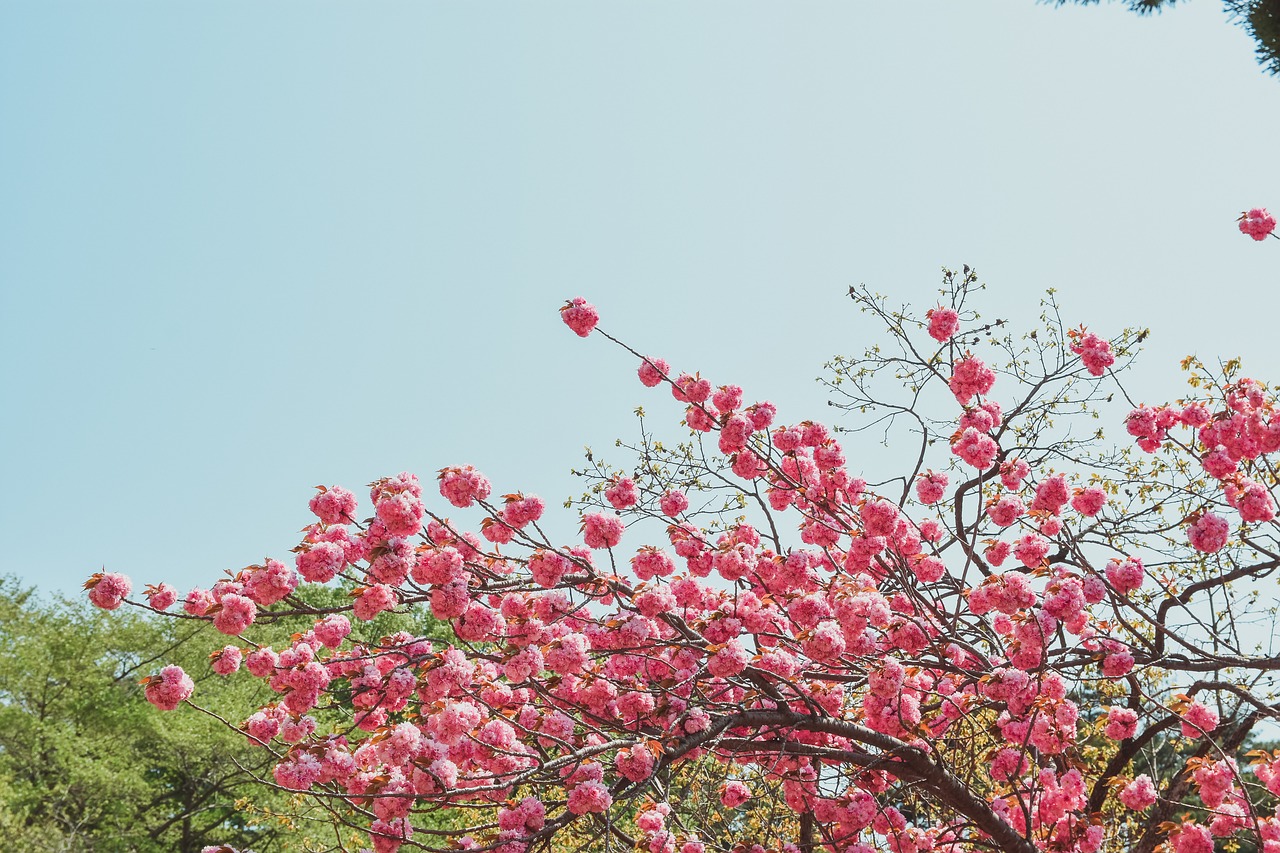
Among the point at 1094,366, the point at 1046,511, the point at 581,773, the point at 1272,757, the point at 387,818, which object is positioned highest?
the point at 1094,366

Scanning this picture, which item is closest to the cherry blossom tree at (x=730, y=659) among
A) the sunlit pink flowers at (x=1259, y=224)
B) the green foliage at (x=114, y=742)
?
Answer: the sunlit pink flowers at (x=1259, y=224)

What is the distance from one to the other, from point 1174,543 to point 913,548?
3188 mm

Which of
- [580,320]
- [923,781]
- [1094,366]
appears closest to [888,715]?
[923,781]

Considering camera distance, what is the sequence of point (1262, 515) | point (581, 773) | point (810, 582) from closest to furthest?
point (581, 773), point (1262, 515), point (810, 582)

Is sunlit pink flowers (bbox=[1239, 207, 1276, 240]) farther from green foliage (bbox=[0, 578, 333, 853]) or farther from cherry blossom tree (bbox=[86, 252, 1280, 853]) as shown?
green foliage (bbox=[0, 578, 333, 853])

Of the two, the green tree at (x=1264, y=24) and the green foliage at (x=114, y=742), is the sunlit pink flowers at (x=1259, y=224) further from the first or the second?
the green foliage at (x=114, y=742)

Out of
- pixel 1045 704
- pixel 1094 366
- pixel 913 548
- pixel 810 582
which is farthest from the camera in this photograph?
pixel 1094 366

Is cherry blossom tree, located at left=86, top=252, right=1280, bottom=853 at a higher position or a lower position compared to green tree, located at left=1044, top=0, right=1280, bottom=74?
lower

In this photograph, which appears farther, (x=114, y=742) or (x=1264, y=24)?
(x=114, y=742)

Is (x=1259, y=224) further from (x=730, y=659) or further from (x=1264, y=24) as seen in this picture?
(x=730, y=659)

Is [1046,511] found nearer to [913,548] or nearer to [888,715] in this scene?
[913,548]

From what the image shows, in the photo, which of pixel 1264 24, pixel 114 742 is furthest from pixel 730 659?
pixel 114 742

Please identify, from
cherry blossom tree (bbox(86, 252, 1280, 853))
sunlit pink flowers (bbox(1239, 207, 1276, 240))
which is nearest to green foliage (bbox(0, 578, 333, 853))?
cherry blossom tree (bbox(86, 252, 1280, 853))

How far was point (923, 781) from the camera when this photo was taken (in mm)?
4566
